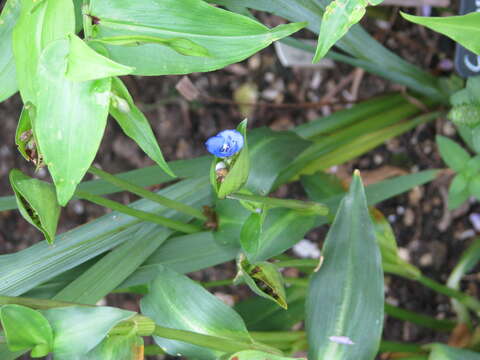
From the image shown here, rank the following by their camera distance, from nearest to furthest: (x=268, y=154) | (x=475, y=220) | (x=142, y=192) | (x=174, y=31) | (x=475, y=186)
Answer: (x=174, y=31) → (x=142, y=192) → (x=475, y=186) → (x=268, y=154) → (x=475, y=220)

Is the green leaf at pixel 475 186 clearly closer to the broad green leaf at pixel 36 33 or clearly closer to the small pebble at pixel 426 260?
the small pebble at pixel 426 260

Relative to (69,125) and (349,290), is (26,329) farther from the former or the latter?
(349,290)

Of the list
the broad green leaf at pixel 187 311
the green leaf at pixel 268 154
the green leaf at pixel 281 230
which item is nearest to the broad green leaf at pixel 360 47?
the green leaf at pixel 268 154

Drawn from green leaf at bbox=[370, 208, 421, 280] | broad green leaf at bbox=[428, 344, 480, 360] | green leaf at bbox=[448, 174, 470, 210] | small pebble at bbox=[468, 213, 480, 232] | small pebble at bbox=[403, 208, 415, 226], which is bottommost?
broad green leaf at bbox=[428, 344, 480, 360]

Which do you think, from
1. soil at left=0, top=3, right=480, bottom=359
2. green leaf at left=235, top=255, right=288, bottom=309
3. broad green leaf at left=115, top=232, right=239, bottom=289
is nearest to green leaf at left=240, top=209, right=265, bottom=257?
green leaf at left=235, top=255, right=288, bottom=309

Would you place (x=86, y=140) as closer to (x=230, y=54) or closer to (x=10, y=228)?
(x=230, y=54)

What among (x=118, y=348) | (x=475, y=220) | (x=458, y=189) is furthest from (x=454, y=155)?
(x=118, y=348)

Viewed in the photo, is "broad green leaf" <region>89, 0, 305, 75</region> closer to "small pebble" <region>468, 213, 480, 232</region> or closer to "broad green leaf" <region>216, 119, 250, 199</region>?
"broad green leaf" <region>216, 119, 250, 199</region>

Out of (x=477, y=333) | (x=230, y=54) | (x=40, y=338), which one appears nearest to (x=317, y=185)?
(x=477, y=333)
